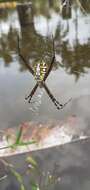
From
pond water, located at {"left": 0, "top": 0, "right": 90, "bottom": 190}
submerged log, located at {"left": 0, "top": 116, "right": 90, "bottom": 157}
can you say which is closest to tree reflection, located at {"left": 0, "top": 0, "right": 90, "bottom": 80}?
pond water, located at {"left": 0, "top": 0, "right": 90, "bottom": 190}

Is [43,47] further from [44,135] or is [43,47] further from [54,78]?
[44,135]

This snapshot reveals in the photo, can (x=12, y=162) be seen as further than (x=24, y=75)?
No

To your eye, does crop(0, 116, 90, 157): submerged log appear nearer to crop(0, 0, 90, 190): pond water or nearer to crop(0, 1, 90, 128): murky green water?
crop(0, 0, 90, 190): pond water

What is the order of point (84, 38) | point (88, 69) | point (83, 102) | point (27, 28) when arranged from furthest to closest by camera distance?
point (27, 28) < point (84, 38) < point (88, 69) < point (83, 102)

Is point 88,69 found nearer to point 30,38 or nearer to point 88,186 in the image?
point 30,38

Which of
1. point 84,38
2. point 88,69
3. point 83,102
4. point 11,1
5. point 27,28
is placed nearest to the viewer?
point 83,102

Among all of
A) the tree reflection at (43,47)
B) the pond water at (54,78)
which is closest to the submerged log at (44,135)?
the pond water at (54,78)

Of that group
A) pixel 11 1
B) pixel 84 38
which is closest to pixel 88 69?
pixel 84 38
